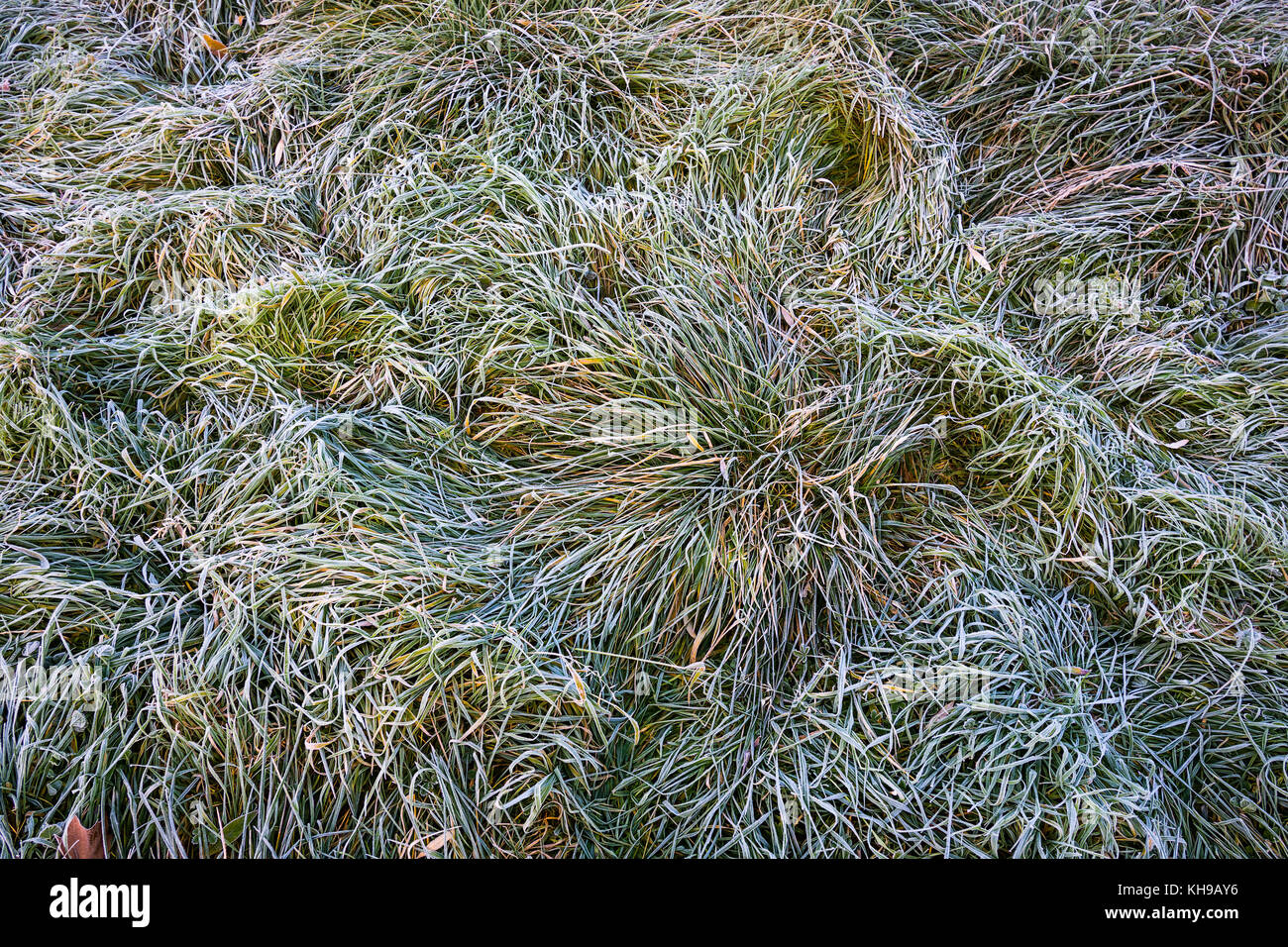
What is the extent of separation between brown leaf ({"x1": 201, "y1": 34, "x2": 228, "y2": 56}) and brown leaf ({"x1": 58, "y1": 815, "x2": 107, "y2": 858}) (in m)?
2.41

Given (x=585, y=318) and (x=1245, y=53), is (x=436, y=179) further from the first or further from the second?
(x=1245, y=53)

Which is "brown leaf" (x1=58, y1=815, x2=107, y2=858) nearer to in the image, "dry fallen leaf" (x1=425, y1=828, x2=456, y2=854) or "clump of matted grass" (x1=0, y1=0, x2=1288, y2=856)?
"clump of matted grass" (x1=0, y1=0, x2=1288, y2=856)

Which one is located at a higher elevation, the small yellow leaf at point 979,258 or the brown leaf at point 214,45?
the brown leaf at point 214,45

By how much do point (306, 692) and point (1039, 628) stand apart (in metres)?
1.69

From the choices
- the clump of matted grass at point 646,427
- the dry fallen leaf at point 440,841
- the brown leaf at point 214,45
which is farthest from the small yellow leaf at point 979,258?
the brown leaf at point 214,45

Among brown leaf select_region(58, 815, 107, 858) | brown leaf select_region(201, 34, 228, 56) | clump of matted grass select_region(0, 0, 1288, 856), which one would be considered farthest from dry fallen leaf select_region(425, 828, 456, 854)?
brown leaf select_region(201, 34, 228, 56)

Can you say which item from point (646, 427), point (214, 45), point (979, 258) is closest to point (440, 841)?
point (646, 427)

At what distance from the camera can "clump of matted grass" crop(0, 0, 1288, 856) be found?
1595 mm

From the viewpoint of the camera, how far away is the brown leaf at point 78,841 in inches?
59.8

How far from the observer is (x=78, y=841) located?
152 centimetres

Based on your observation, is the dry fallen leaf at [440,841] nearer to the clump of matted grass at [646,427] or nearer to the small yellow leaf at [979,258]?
the clump of matted grass at [646,427]

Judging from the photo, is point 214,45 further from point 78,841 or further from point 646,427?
point 78,841

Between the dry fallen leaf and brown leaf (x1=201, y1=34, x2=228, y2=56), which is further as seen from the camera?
brown leaf (x1=201, y1=34, x2=228, y2=56)

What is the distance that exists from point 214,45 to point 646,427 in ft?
6.90
